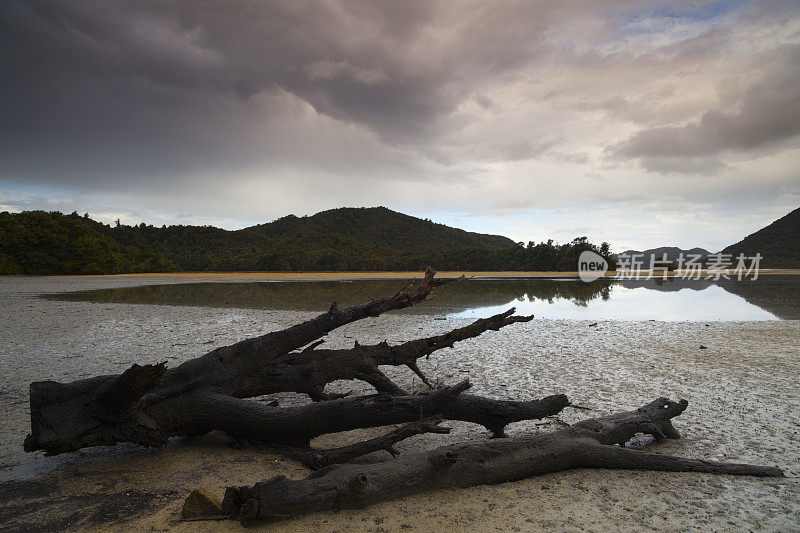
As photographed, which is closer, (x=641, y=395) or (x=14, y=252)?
(x=641, y=395)

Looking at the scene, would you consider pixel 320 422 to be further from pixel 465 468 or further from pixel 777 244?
pixel 777 244

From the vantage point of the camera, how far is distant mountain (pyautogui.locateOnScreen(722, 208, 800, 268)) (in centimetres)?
8071

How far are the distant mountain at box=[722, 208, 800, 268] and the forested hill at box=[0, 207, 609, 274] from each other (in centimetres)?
3804

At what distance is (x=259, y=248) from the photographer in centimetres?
8262

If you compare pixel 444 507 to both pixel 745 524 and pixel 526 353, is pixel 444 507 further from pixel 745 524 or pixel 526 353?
pixel 526 353

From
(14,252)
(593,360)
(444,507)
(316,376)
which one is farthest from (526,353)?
(14,252)

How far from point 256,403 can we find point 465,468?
7.04ft

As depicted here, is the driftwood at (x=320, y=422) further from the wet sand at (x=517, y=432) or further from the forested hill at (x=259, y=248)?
the forested hill at (x=259, y=248)

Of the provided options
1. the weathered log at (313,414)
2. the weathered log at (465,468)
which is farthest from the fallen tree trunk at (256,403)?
the weathered log at (465,468)

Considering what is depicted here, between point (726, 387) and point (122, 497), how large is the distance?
8.03 meters

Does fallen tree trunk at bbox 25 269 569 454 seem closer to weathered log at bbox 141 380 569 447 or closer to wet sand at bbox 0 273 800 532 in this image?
weathered log at bbox 141 380 569 447

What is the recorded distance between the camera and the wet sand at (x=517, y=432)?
3.22 m

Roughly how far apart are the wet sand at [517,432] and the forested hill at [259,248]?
50664 millimetres

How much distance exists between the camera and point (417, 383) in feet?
23.7
